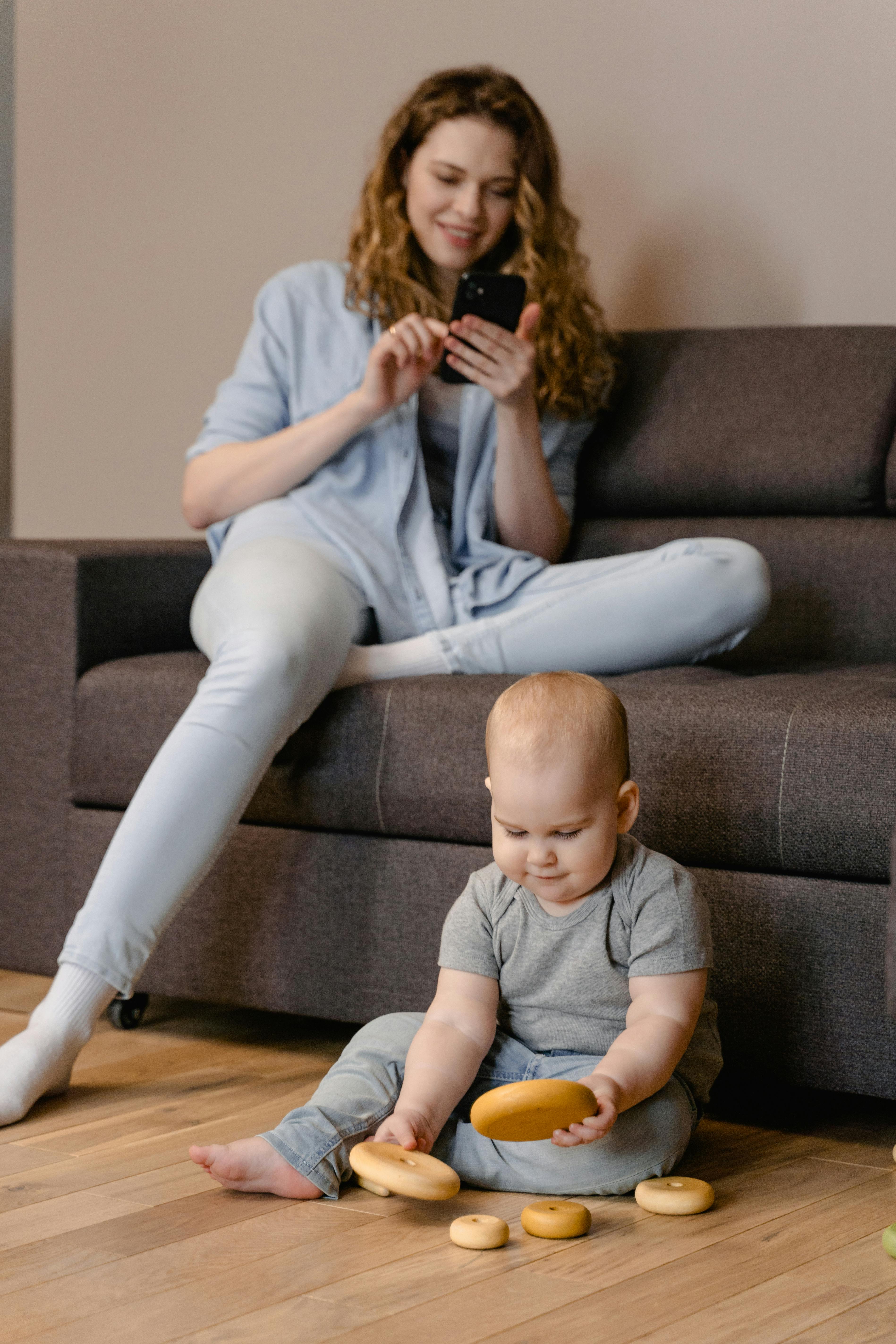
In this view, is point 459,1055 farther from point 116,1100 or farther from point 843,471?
point 843,471

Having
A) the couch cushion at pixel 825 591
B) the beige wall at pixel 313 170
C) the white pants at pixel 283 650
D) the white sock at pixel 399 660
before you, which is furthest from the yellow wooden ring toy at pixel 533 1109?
the beige wall at pixel 313 170

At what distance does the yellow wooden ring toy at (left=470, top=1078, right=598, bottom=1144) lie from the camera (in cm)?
105

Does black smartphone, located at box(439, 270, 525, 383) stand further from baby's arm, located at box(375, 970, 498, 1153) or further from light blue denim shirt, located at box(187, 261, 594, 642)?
baby's arm, located at box(375, 970, 498, 1153)

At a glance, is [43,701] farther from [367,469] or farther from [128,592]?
[367,469]

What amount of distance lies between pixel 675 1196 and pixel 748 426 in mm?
1202

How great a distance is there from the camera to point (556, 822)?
1210mm

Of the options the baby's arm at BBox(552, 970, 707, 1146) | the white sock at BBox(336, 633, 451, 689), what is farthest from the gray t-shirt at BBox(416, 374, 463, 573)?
the baby's arm at BBox(552, 970, 707, 1146)

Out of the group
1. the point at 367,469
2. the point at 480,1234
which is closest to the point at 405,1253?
the point at 480,1234

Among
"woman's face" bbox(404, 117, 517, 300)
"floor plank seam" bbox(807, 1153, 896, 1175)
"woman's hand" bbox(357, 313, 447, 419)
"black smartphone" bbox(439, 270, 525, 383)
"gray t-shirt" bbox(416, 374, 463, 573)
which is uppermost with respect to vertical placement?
"woman's face" bbox(404, 117, 517, 300)

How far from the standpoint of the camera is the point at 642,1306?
980mm

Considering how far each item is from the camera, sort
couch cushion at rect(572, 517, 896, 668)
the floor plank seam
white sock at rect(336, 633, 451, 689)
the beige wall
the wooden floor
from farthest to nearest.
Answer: the beige wall → couch cushion at rect(572, 517, 896, 668) → white sock at rect(336, 633, 451, 689) → the floor plank seam → the wooden floor

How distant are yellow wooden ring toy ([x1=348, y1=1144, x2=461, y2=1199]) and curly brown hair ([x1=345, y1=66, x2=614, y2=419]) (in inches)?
46.0

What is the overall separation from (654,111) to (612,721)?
1.57m

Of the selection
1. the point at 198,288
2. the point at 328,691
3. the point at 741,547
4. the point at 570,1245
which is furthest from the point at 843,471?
the point at 198,288
